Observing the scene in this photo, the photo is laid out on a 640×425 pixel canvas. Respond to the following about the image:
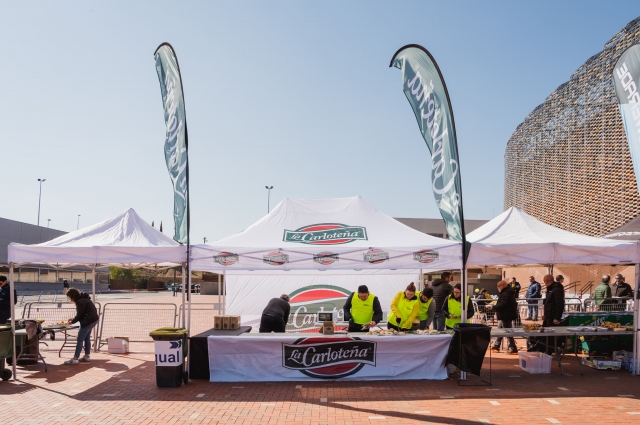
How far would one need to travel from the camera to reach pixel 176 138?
381 inches

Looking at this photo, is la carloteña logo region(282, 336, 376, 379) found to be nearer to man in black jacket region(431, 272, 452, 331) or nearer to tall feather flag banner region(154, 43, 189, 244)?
tall feather flag banner region(154, 43, 189, 244)

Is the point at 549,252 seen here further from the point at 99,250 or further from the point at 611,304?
the point at 99,250

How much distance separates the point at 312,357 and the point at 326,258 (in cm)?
162

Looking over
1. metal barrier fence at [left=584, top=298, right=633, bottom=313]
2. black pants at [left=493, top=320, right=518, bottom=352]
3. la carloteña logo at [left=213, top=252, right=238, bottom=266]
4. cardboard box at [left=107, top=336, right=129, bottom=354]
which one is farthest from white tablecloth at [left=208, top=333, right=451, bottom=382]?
metal barrier fence at [left=584, top=298, right=633, bottom=313]

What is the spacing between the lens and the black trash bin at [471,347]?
8.51 meters

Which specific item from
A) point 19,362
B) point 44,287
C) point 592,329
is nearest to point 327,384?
point 592,329

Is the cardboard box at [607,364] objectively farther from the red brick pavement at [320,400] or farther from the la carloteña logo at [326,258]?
the la carloteña logo at [326,258]

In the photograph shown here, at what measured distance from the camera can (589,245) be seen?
363 inches

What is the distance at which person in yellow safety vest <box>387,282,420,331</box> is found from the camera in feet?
32.5

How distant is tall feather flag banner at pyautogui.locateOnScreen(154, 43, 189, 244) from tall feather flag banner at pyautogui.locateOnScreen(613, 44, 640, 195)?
751 cm

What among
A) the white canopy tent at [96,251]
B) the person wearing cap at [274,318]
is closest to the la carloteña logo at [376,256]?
the person wearing cap at [274,318]

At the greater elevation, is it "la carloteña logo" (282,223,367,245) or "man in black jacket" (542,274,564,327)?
"la carloteña logo" (282,223,367,245)

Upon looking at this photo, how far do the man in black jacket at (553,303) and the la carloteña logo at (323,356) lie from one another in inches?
175

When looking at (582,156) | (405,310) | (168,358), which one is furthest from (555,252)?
(582,156)
